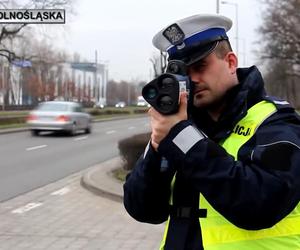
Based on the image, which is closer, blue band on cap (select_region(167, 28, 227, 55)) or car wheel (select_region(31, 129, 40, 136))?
blue band on cap (select_region(167, 28, 227, 55))

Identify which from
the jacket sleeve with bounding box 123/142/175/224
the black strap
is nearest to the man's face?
the jacket sleeve with bounding box 123/142/175/224

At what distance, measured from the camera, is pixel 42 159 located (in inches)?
641

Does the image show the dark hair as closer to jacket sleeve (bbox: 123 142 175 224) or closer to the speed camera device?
the speed camera device

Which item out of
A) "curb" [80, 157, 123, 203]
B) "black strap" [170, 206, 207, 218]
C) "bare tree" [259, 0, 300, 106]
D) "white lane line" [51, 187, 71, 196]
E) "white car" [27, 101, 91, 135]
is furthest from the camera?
"bare tree" [259, 0, 300, 106]

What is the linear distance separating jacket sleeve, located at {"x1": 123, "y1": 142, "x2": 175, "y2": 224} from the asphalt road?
780 centimetres

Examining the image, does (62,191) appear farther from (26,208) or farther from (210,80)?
(210,80)

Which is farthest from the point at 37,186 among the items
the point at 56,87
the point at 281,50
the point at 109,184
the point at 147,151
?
the point at 56,87

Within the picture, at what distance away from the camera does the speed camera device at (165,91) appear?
175 cm

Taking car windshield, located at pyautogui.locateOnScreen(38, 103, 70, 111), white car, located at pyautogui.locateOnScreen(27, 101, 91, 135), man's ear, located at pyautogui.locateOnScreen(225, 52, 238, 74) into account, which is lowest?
white car, located at pyautogui.locateOnScreen(27, 101, 91, 135)

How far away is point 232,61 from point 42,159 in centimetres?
1463

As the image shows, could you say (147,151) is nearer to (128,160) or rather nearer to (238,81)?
(238,81)

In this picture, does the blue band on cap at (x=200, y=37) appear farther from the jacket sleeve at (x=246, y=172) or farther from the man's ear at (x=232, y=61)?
the jacket sleeve at (x=246, y=172)

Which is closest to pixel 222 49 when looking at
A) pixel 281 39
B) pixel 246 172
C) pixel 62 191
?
pixel 246 172

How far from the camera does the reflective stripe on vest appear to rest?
1804 millimetres
